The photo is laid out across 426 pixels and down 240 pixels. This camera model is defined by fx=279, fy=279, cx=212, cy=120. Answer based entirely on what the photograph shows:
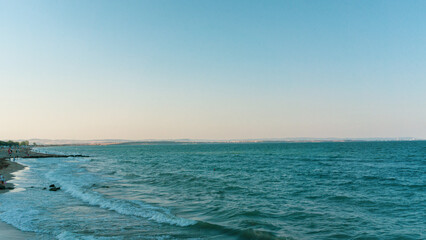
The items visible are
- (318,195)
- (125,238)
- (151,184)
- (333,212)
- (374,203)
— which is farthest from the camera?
(151,184)

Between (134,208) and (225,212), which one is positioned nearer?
(225,212)

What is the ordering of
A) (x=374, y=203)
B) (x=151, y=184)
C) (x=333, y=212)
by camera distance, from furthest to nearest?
(x=151, y=184) → (x=374, y=203) → (x=333, y=212)

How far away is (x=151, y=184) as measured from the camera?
29453mm

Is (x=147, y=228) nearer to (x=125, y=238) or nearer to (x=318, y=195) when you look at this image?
(x=125, y=238)

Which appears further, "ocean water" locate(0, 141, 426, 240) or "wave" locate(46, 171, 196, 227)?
"wave" locate(46, 171, 196, 227)

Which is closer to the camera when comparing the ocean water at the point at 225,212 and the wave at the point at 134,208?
the ocean water at the point at 225,212

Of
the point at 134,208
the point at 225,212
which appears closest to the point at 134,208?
the point at 134,208

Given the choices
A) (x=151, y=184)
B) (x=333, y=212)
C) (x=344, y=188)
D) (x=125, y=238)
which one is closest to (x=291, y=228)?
(x=333, y=212)

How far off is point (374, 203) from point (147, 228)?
1515 cm

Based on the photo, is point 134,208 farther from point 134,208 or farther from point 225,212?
point 225,212

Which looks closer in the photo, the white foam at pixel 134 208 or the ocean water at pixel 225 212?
the ocean water at pixel 225 212

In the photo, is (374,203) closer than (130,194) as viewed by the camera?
Yes

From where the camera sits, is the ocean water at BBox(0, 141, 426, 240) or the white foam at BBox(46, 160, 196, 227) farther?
the white foam at BBox(46, 160, 196, 227)

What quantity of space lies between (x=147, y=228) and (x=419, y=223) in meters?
13.9
